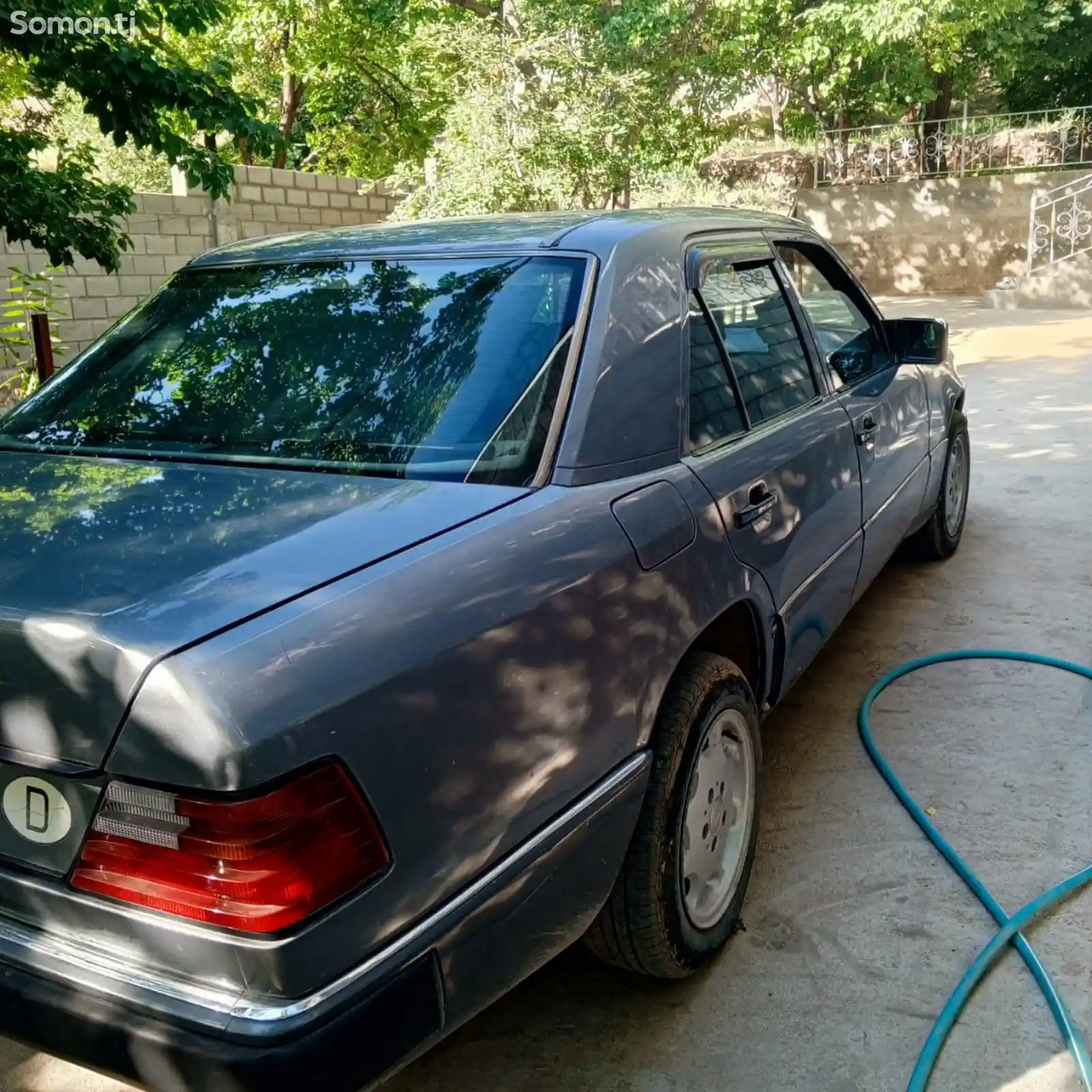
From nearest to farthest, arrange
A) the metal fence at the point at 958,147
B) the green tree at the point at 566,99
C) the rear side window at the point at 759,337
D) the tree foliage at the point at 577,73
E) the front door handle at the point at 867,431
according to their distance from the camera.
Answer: the rear side window at the point at 759,337 → the front door handle at the point at 867,431 → the green tree at the point at 566,99 → the tree foliage at the point at 577,73 → the metal fence at the point at 958,147

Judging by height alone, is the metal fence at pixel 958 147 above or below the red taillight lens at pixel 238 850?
above

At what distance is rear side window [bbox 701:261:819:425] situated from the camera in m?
2.94

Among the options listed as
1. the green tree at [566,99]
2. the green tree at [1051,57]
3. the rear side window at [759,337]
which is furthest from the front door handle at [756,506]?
the green tree at [1051,57]

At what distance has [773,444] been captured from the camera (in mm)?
2924

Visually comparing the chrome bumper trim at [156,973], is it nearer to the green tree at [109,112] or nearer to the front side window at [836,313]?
the front side window at [836,313]

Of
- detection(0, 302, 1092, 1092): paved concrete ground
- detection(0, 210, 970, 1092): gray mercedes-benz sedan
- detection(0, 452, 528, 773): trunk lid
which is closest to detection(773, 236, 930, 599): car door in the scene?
detection(0, 210, 970, 1092): gray mercedes-benz sedan

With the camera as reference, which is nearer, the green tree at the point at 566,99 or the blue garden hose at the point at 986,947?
the blue garden hose at the point at 986,947

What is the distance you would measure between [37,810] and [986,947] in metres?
2.07

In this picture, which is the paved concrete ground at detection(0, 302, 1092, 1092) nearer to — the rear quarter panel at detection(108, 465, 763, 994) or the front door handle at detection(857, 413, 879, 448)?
the rear quarter panel at detection(108, 465, 763, 994)

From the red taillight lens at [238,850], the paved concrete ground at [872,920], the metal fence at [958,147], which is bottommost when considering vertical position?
the paved concrete ground at [872,920]

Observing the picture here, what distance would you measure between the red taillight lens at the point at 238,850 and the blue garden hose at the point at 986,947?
1343 mm

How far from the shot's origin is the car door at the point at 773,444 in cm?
266

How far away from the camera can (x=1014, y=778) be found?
335 cm

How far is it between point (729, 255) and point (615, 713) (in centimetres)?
156
